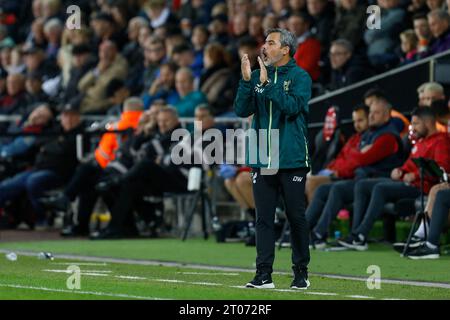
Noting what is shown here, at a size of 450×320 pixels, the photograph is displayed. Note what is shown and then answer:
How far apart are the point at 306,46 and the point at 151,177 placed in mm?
3070

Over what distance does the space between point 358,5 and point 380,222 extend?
4.04 meters

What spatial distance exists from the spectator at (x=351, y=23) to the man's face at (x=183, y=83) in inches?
98.3

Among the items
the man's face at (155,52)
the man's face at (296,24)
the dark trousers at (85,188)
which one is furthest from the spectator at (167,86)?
the man's face at (296,24)

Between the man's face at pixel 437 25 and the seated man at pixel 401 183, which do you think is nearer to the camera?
the seated man at pixel 401 183

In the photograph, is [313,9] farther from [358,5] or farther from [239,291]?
[239,291]

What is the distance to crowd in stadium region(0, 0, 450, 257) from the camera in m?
17.0

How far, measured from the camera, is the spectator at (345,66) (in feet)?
65.0

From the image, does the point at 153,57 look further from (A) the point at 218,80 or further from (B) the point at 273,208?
(B) the point at 273,208

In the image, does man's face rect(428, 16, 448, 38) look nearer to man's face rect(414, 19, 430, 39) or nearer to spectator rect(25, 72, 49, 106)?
man's face rect(414, 19, 430, 39)

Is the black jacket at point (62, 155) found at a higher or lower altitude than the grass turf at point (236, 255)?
higher

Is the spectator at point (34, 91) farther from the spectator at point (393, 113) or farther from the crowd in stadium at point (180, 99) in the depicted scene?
the spectator at point (393, 113)

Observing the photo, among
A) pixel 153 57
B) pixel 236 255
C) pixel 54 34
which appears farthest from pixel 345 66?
pixel 54 34

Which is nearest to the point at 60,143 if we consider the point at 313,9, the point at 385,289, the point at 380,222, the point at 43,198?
the point at 43,198

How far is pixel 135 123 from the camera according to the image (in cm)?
2192
